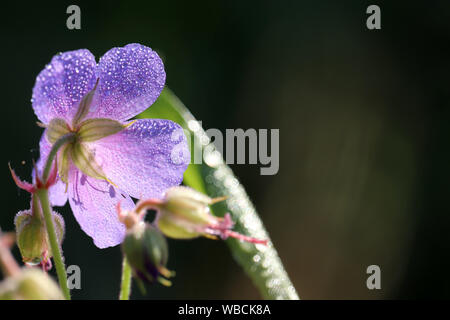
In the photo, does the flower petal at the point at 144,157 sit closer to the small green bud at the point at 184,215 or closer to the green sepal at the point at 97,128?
the green sepal at the point at 97,128

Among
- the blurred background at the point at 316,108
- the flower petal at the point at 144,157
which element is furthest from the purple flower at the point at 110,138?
the blurred background at the point at 316,108

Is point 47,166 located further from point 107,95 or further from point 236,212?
point 236,212

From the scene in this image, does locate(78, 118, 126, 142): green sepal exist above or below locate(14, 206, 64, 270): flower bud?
above

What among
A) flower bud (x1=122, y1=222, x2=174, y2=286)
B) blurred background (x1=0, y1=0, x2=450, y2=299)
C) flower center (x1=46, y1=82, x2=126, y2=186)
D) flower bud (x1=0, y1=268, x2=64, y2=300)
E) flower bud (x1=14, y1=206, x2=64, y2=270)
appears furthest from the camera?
blurred background (x1=0, y1=0, x2=450, y2=299)

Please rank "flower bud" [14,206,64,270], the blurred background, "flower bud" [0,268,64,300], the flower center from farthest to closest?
1. the blurred background
2. the flower center
3. "flower bud" [14,206,64,270]
4. "flower bud" [0,268,64,300]

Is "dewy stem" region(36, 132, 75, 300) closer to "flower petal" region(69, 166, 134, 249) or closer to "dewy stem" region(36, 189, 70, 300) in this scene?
Result: "dewy stem" region(36, 189, 70, 300)

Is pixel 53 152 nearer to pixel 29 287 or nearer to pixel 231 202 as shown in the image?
pixel 29 287

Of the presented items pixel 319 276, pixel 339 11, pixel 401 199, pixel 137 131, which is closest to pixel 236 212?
pixel 137 131

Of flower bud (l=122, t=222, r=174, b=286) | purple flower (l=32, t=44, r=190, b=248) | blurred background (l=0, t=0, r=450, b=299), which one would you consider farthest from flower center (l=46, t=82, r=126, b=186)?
blurred background (l=0, t=0, r=450, b=299)
